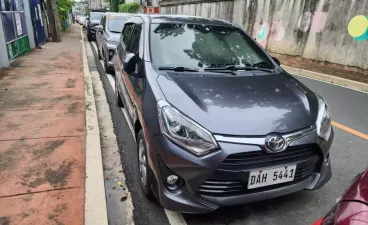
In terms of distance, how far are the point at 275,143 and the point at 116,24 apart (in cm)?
813

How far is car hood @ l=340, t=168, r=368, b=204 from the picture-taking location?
1.29 meters

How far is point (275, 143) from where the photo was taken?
2.10 m

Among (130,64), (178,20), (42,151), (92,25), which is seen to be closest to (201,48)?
(178,20)

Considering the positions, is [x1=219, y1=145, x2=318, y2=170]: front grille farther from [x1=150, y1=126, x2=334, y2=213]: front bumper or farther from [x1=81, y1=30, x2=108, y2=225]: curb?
[x1=81, y1=30, x2=108, y2=225]: curb

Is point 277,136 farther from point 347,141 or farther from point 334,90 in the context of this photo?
point 334,90

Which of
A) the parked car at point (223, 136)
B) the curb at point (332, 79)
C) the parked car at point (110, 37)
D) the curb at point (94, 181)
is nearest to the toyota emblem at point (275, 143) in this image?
the parked car at point (223, 136)

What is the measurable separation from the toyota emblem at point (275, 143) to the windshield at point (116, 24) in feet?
24.8

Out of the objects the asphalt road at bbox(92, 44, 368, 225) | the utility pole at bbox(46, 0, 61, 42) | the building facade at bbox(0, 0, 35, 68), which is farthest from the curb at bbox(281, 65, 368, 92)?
the utility pole at bbox(46, 0, 61, 42)

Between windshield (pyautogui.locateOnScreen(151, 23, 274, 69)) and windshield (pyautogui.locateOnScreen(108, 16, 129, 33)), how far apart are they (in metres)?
5.77

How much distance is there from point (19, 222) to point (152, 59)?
1921mm

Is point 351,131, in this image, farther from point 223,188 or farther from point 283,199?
point 223,188

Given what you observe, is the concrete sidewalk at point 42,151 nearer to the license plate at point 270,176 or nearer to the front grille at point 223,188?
the front grille at point 223,188

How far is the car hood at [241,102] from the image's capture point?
2150 mm

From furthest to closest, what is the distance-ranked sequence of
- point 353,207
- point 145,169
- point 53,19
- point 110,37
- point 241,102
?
point 53,19, point 110,37, point 145,169, point 241,102, point 353,207
